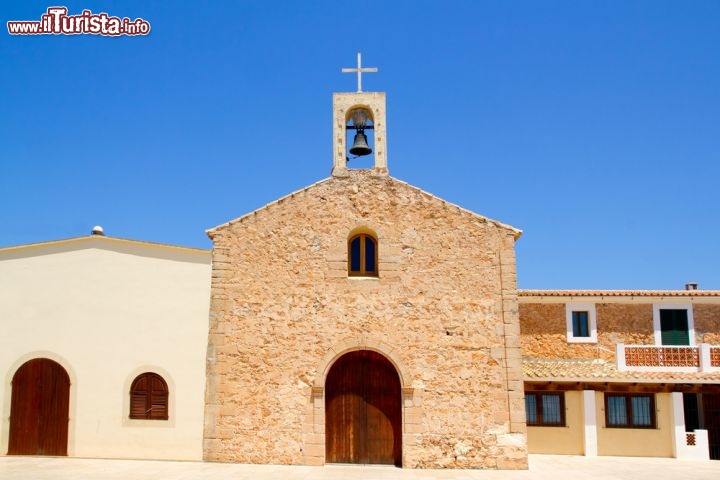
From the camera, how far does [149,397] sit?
1469 centimetres

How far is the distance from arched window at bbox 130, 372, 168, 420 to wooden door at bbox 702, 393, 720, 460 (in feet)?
47.5

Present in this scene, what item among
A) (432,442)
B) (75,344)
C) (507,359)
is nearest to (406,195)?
(507,359)

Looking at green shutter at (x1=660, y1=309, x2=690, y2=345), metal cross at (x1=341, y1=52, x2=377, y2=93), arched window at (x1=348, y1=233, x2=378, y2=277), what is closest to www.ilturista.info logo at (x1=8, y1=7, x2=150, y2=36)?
metal cross at (x1=341, y1=52, x2=377, y2=93)

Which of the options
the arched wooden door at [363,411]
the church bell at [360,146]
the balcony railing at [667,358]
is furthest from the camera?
the balcony railing at [667,358]

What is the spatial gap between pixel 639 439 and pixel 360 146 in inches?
414

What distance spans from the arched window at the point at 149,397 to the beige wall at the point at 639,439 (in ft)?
35.9

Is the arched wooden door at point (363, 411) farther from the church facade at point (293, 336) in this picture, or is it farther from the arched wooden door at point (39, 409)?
the arched wooden door at point (39, 409)

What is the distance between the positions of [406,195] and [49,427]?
9357mm

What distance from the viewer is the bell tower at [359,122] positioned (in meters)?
15.6

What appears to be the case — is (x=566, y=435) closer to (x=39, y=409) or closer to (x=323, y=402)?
(x=323, y=402)

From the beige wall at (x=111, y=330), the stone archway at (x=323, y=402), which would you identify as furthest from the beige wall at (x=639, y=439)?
the beige wall at (x=111, y=330)

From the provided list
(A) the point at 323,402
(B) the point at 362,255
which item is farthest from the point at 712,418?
(A) the point at 323,402

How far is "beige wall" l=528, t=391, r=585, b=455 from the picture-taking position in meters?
17.6

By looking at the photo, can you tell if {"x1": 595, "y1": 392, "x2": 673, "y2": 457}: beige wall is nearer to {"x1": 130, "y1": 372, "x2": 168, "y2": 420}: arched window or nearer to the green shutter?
the green shutter
